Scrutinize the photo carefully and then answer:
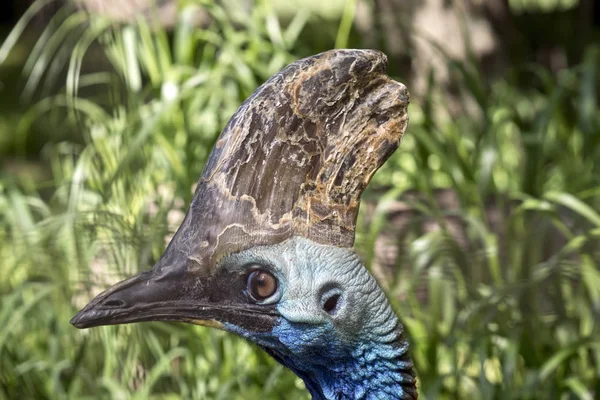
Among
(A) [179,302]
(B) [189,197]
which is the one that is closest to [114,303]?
(A) [179,302]

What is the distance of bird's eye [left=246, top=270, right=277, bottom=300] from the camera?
4.78ft

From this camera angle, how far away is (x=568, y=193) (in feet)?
9.68

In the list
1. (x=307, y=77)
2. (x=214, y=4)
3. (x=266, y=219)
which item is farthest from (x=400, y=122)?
(x=214, y=4)

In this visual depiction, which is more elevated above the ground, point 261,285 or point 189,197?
point 189,197

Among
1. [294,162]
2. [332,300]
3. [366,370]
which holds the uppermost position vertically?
[294,162]

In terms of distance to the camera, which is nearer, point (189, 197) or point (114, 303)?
point (114, 303)

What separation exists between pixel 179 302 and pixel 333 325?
0.74ft

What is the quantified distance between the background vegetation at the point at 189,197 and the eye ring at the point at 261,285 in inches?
32.7

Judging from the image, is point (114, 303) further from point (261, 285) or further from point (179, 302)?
point (261, 285)

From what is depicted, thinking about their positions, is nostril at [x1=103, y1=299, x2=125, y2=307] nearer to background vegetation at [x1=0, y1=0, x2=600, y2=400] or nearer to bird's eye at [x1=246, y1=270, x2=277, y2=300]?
bird's eye at [x1=246, y1=270, x2=277, y2=300]

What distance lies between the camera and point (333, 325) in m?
1.46

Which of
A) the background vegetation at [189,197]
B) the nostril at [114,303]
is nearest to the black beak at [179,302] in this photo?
the nostril at [114,303]

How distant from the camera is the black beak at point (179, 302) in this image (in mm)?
1430

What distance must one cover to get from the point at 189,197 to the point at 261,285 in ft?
4.42
